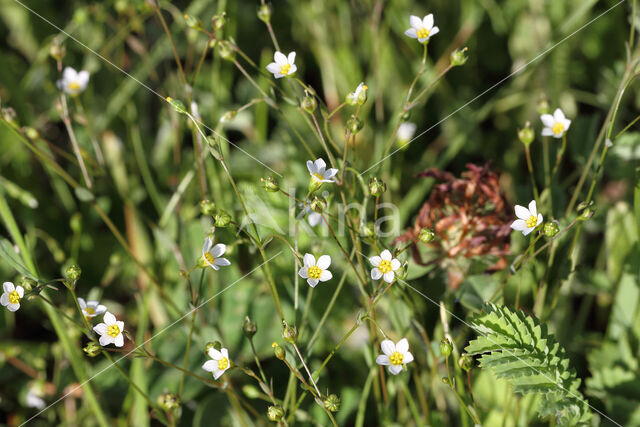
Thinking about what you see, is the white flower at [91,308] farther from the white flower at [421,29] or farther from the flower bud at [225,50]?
the white flower at [421,29]

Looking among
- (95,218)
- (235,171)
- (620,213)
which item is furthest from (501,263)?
(95,218)

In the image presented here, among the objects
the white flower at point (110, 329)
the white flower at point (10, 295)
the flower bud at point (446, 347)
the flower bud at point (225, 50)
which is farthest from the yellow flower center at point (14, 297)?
the flower bud at point (446, 347)

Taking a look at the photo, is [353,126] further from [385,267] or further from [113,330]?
[113,330]

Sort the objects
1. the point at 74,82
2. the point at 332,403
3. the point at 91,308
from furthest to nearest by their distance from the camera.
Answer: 1. the point at 74,82
2. the point at 91,308
3. the point at 332,403

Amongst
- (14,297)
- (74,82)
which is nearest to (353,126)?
(14,297)

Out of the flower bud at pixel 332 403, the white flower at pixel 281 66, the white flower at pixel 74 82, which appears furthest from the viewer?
the white flower at pixel 74 82

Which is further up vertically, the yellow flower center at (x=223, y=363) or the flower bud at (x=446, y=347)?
the flower bud at (x=446, y=347)

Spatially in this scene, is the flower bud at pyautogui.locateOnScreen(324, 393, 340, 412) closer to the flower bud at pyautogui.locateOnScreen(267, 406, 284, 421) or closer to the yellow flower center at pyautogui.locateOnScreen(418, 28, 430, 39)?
the flower bud at pyautogui.locateOnScreen(267, 406, 284, 421)
